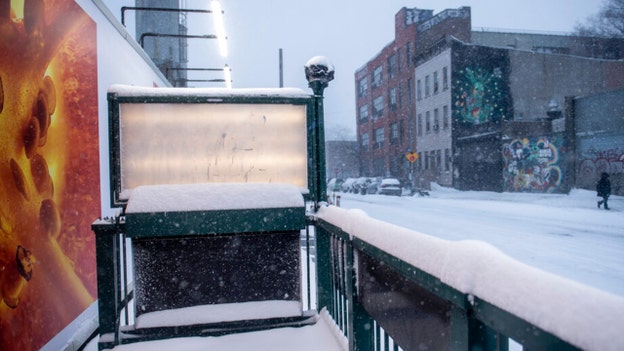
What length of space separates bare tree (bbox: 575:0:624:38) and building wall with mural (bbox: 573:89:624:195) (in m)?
24.5

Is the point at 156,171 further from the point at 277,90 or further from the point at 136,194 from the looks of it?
the point at 277,90

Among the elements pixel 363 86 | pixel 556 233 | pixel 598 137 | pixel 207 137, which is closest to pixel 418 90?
pixel 363 86

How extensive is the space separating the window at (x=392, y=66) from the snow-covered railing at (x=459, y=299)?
48.9 m

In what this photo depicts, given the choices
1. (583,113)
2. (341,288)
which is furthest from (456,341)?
(583,113)

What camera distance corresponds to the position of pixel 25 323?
10.1ft

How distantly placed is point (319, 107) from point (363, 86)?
58476mm

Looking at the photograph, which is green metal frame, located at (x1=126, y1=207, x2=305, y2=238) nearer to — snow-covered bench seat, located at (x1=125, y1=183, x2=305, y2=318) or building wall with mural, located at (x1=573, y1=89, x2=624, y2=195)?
snow-covered bench seat, located at (x1=125, y1=183, x2=305, y2=318)

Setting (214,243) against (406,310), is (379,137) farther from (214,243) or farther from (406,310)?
(406,310)

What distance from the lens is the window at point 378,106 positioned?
54.5 meters

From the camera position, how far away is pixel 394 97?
50.4 m

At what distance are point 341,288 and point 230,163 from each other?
170cm

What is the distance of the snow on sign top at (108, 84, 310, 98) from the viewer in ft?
13.3

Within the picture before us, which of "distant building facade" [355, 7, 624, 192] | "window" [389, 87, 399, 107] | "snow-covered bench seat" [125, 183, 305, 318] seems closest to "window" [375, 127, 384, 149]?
"distant building facade" [355, 7, 624, 192]

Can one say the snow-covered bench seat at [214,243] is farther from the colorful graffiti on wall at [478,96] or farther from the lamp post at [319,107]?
the colorful graffiti on wall at [478,96]
